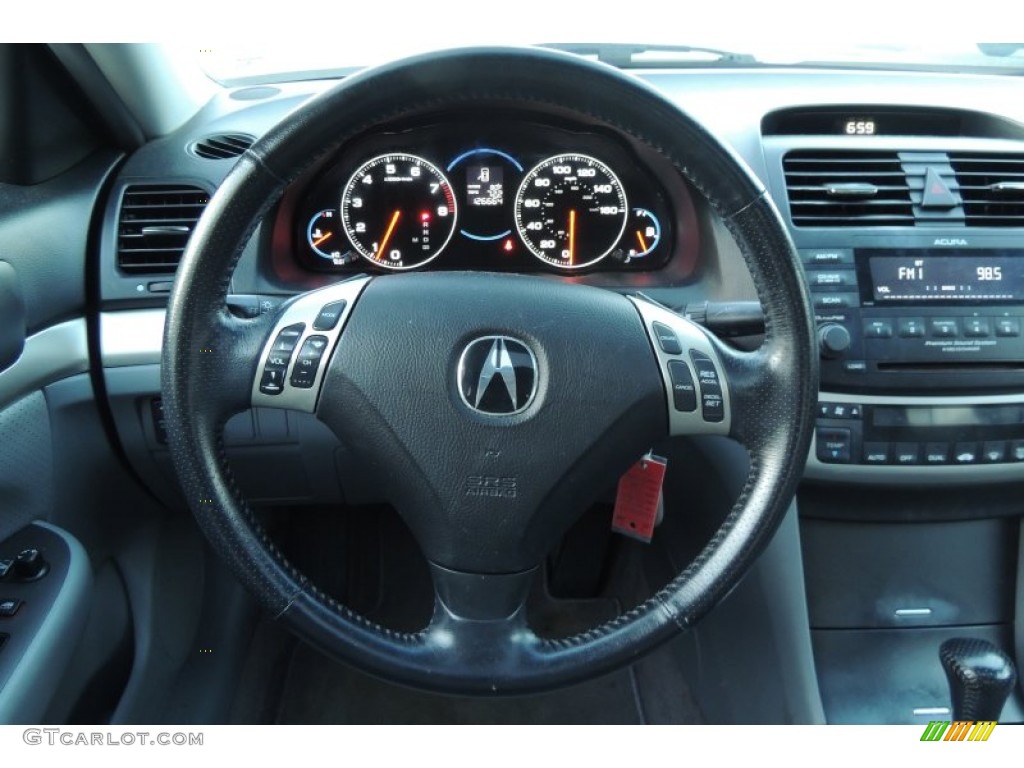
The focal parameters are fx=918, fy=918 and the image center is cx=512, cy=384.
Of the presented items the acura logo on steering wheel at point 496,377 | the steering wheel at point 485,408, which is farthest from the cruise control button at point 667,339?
the acura logo on steering wheel at point 496,377

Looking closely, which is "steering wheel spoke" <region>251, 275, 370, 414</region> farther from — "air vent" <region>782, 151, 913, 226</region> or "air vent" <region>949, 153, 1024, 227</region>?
"air vent" <region>949, 153, 1024, 227</region>

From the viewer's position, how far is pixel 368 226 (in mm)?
1749

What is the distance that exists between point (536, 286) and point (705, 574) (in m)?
0.43

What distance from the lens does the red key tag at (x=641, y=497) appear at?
5.11 ft

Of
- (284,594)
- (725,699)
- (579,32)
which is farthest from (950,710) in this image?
(579,32)

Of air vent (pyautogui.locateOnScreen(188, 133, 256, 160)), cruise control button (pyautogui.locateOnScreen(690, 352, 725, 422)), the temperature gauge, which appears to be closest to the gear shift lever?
cruise control button (pyautogui.locateOnScreen(690, 352, 725, 422))

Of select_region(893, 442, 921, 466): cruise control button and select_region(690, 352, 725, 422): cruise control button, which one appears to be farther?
select_region(893, 442, 921, 466): cruise control button

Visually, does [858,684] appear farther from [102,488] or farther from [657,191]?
[102,488]

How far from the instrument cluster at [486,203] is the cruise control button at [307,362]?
60 centimetres

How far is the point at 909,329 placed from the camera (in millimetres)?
1671

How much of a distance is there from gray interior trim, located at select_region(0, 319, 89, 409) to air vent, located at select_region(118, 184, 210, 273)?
6.1 inches

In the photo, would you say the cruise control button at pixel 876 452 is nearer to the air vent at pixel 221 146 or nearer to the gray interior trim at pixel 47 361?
the air vent at pixel 221 146

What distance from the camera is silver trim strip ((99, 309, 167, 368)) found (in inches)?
65.2

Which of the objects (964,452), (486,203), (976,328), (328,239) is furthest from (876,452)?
(328,239)
